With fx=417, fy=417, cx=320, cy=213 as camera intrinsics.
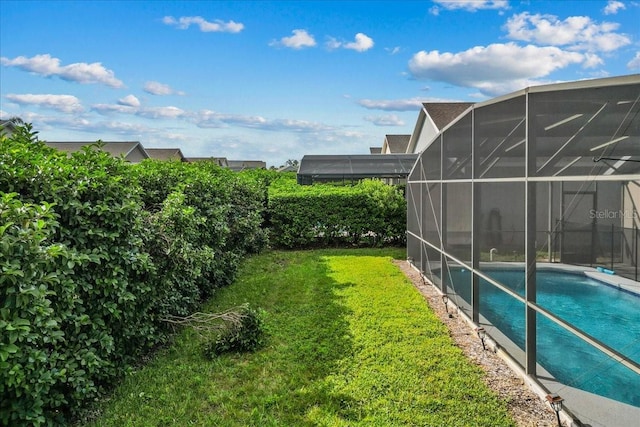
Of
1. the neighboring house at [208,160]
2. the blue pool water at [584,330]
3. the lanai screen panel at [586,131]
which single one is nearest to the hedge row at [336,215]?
the neighboring house at [208,160]

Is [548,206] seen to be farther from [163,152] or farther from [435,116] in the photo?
[163,152]

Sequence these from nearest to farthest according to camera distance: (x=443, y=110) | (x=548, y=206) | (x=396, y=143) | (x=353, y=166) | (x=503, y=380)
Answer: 1. (x=548, y=206)
2. (x=503, y=380)
3. (x=353, y=166)
4. (x=443, y=110)
5. (x=396, y=143)

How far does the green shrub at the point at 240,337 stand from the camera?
5060 millimetres

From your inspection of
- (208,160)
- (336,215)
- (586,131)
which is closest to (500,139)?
(586,131)

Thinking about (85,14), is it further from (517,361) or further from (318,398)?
(517,361)

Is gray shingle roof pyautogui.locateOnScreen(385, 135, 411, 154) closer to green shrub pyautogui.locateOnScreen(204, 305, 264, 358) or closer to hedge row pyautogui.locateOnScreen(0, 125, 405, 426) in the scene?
hedge row pyautogui.locateOnScreen(0, 125, 405, 426)

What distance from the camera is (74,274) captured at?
11.0 feet

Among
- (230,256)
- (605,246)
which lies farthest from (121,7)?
(605,246)

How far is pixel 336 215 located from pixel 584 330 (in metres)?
10.2

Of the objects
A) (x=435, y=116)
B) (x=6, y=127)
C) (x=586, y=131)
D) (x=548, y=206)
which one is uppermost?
(x=435, y=116)

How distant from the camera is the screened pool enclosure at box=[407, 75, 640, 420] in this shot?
301 cm

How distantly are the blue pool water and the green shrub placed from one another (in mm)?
3012

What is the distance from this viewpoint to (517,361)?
4461mm

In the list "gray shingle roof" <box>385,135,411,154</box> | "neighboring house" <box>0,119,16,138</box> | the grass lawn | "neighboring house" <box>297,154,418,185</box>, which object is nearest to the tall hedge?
"neighboring house" <box>0,119,16,138</box>
